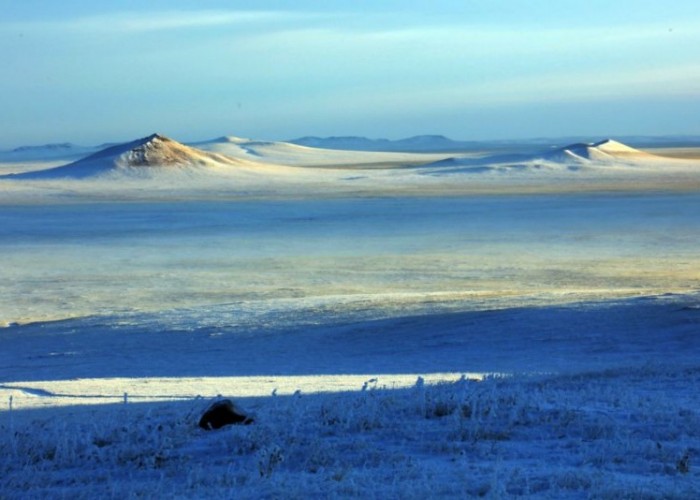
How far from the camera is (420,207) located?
4031 centimetres

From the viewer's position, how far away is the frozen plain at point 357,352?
584 cm

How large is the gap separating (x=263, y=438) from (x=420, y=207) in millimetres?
34146

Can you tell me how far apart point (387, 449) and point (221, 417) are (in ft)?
4.12

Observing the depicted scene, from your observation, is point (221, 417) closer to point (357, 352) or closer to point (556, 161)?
point (357, 352)

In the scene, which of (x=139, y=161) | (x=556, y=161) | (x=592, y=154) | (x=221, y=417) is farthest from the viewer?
(x=592, y=154)

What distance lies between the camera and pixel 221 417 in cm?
699

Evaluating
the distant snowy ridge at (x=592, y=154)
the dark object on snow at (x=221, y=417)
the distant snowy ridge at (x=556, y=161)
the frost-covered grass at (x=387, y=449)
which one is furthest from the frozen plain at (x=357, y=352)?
the distant snowy ridge at (x=592, y=154)

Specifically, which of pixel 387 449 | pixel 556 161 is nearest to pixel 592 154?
pixel 556 161

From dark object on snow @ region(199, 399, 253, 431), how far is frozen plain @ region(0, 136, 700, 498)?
0.46ft

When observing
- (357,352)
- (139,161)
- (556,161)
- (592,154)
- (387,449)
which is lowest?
(357,352)

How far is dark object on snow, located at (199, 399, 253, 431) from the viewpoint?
22.8ft

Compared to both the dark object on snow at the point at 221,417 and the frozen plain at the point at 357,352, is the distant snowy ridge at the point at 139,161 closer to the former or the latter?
the frozen plain at the point at 357,352

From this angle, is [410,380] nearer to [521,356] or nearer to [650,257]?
[521,356]

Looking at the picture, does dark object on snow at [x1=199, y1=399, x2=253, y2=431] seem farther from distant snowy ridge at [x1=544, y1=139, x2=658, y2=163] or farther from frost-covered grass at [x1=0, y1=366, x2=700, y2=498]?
distant snowy ridge at [x1=544, y1=139, x2=658, y2=163]
